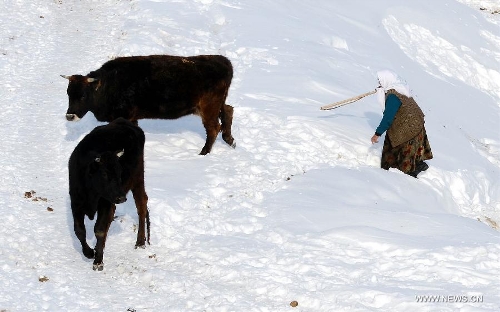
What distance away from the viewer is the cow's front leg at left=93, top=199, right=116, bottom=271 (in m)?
8.00

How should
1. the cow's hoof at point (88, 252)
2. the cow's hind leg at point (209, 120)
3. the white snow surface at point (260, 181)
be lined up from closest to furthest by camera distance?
the white snow surface at point (260, 181) → the cow's hoof at point (88, 252) → the cow's hind leg at point (209, 120)

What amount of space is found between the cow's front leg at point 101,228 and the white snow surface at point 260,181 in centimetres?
15

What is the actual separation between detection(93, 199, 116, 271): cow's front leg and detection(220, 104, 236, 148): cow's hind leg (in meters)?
4.20

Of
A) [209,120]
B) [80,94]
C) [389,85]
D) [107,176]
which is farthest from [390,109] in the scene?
[107,176]

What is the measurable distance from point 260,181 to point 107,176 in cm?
367

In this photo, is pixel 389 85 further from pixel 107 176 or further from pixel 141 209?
pixel 107 176

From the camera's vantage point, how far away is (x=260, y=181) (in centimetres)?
1084

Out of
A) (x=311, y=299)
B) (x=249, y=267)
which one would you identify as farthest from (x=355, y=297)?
(x=249, y=267)

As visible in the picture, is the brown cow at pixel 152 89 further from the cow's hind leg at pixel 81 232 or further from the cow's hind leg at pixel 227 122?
the cow's hind leg at pixel 81 232

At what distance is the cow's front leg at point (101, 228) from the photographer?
800 cm

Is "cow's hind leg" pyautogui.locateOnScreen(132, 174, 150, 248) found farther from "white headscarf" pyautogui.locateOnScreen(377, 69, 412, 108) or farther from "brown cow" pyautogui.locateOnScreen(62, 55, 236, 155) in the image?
"white headscarf" pyautogui.locateOnScreen(377, 69, 412, 108)

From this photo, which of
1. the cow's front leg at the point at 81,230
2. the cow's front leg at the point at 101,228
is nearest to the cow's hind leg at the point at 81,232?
the cow's front leg at the point at 81,230

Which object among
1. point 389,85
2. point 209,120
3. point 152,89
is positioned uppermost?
point 389,85

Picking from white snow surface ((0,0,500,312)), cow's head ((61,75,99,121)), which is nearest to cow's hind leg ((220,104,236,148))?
white snow surface ((0,0,500,312))
